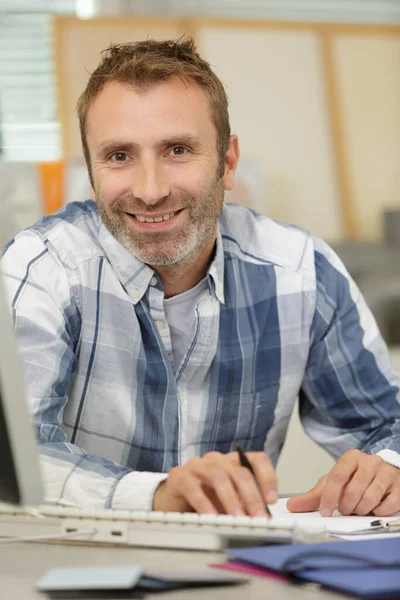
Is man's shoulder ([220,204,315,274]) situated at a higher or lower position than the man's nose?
lower

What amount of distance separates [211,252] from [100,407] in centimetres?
35

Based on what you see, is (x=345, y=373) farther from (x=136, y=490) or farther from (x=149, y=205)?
(x=136, y=490)

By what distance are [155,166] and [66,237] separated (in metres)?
0.21

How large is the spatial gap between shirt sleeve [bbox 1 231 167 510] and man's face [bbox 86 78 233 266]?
0.14 m

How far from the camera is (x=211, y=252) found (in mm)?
1738

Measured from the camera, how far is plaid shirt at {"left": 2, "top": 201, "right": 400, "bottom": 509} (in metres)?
1.56

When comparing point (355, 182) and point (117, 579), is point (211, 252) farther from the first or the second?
point (355, 182)

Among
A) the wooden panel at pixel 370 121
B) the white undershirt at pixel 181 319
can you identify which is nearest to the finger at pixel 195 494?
the white undershirt at pixel 181 319

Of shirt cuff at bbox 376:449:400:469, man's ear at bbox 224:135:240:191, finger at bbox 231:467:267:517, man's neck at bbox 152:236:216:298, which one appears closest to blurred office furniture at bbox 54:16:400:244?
man's ear at bbox 224:135:240:191

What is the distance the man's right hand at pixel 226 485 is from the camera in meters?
1.06

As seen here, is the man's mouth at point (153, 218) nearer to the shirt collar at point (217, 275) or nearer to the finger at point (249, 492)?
the shirt collar at point (217, 275)

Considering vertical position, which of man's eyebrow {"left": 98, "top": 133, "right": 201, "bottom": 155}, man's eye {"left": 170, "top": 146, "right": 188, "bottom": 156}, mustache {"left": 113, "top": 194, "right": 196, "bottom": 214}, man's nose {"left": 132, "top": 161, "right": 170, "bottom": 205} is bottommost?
mustache {"left": 113, "top": 194, "right": 196, "bottom": 214}

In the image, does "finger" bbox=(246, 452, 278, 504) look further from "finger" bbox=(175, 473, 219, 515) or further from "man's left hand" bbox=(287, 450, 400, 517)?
"man's left hand" bbox=(287, 450, 400, 517)

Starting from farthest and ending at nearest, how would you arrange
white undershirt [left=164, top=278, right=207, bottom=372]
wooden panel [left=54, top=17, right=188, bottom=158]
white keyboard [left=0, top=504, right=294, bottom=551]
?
wooden panel [left=54, top=17, right=188, bottom=158]
white undershirt [left=164, top=278, right=207, bottom=372]
white keyboard [left=0, top=504, right=294, bottom=551]
